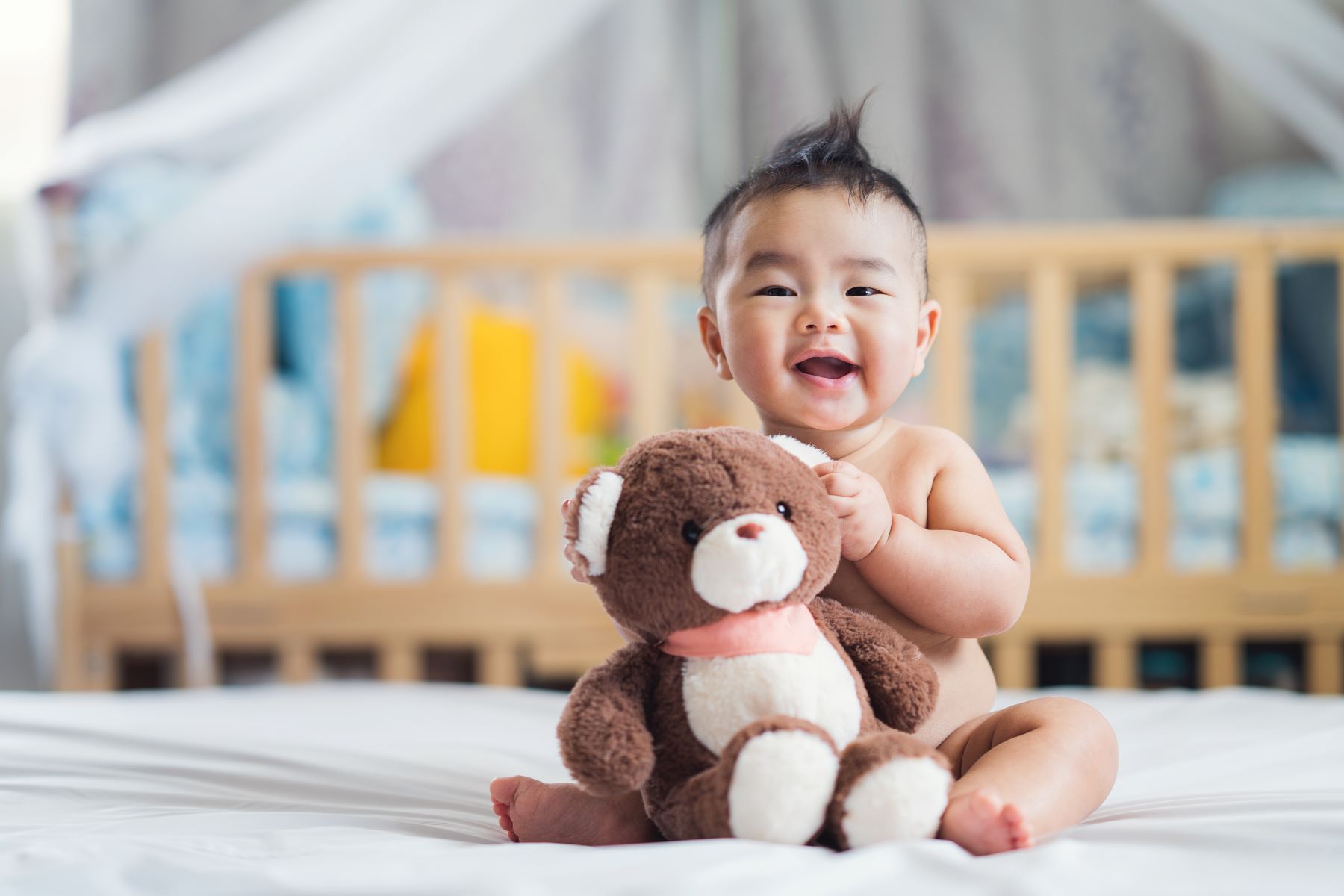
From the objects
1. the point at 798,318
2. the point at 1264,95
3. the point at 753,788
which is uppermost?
the point at 1264,95

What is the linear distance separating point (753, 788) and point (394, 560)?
4.19ft

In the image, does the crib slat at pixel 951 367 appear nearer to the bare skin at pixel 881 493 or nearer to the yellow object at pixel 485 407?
the yellow object at pixel 485 407

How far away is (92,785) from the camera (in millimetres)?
813

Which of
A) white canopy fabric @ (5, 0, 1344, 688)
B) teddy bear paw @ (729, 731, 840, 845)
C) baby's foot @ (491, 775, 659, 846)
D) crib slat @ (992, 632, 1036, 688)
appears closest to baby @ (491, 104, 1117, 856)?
baby's foot @ (491, 775, 659, 846)

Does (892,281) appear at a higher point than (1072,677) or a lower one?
higher

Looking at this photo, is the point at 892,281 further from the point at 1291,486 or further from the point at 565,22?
the point at 1291,486

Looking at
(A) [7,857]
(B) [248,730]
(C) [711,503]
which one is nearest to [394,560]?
(B) [248,730]

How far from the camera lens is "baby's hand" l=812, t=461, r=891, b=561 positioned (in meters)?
0.62

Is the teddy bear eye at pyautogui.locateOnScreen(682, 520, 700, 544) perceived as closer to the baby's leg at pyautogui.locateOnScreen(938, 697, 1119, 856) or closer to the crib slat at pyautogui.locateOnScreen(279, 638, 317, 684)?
the baby's leg at pyautogui.locateOnScreen(938, 697, 1119, 856)

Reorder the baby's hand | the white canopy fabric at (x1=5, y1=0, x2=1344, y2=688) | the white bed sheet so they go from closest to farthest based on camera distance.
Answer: the white bed sheet
the baby's hand
the white canopy fabric at (x1=5, y1=0, x2=1344, y2=688)

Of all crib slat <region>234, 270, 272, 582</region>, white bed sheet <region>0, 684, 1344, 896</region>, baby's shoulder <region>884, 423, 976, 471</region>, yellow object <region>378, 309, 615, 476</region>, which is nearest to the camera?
white bed sheet <region>0, 684, 1344, 896</region>

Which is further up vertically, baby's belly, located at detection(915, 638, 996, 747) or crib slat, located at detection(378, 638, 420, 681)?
baby's belly, located at detection(915, 638, 996, 747)

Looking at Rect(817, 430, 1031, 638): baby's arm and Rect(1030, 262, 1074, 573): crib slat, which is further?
Rect(1030, 262, 1074, 573): crib slat

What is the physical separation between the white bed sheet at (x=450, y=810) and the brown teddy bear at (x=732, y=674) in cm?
2
